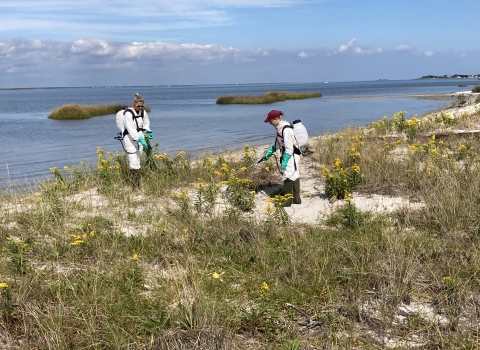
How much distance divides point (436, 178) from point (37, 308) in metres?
6.07

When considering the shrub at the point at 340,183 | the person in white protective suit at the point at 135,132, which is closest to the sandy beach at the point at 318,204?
the shrub at the point at 340,183

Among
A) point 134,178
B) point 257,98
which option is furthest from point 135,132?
point 257,98

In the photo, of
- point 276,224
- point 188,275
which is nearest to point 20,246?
point 188,275

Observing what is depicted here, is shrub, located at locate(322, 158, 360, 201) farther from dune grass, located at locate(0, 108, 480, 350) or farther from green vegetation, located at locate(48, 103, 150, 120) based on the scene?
green vegetation, located at locate(48, 103, 150, 120)

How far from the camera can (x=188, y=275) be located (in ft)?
14.7

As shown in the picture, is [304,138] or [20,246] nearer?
[20,246]

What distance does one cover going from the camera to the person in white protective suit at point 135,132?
838cm

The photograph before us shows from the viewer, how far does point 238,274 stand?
4.66 meters

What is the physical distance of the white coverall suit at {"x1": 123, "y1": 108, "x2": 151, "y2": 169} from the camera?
8.37 meters

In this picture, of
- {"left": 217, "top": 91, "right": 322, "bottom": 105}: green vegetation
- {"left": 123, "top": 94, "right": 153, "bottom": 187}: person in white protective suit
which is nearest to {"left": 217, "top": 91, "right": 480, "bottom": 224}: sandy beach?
{"left": 123, "top": 94, "right": 153, "bottom": 187}: person in white protective suit

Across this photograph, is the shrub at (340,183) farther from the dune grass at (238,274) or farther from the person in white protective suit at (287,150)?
the person in white protective suit at (287,150)

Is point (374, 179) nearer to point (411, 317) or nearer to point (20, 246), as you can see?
point (411, 317)

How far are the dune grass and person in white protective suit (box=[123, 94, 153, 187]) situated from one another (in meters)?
1.36

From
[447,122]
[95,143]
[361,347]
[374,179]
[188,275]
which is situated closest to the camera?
[361,347]
